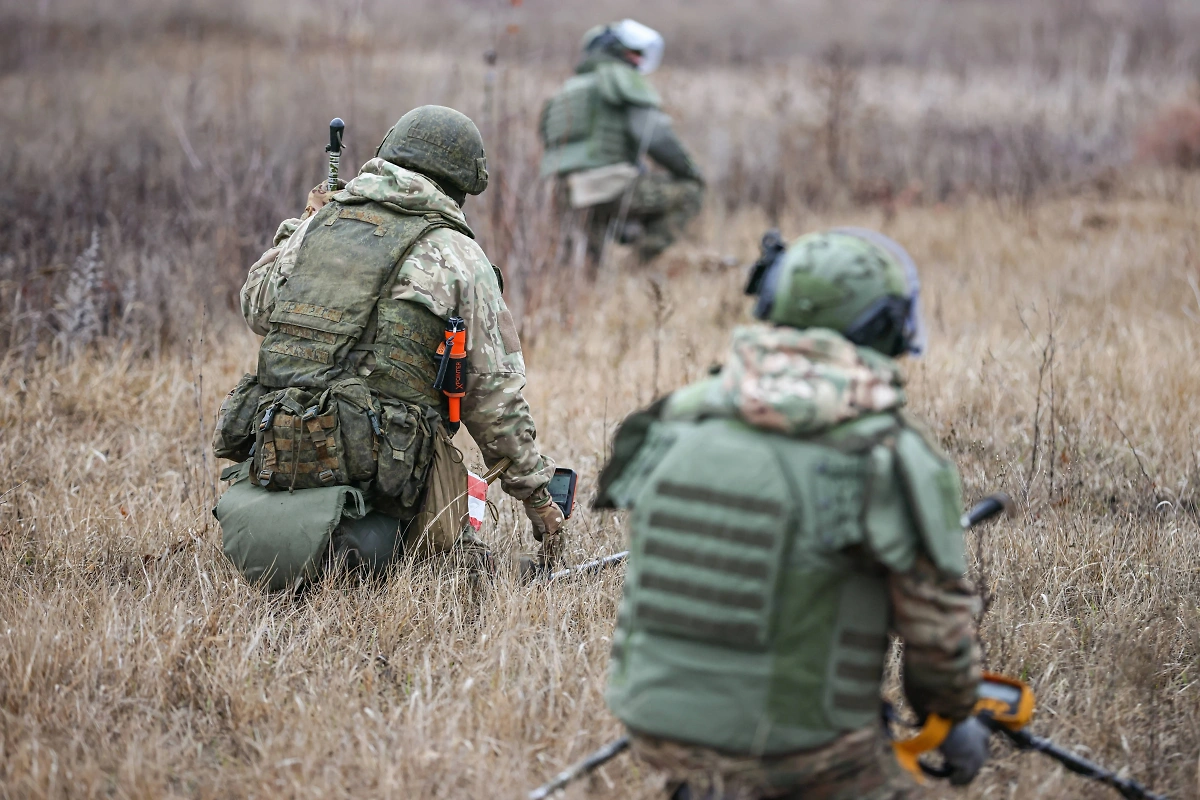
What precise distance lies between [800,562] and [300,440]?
5.17 feet

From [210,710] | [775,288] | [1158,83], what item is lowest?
[210,710]

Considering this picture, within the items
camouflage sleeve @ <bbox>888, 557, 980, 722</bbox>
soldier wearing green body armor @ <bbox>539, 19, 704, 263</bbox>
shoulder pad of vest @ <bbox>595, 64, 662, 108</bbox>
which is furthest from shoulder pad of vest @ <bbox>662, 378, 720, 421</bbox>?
shoulder pad of vest @ <bbox>595, 64, 662, 108</bbox>

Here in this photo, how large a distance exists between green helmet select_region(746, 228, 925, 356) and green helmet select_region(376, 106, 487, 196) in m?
1.42

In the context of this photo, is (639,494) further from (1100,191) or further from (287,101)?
(287,101)

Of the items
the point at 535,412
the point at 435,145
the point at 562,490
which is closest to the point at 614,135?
the point at 535,412

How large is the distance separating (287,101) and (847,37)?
1266 cm

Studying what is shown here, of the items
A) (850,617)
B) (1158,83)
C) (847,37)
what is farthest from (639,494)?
(847,37)

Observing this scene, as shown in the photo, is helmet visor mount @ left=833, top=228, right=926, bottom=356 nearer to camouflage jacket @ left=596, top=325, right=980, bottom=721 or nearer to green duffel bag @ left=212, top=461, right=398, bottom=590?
camouflage jacket @ left=596, top=325, right=980, bottom=721

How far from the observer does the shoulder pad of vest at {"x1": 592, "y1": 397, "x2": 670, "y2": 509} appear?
193 centimetres

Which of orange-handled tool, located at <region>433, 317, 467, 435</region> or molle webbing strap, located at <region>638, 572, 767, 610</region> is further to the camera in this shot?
orange-handled tool, located at <region>433, 317, 467, 435</region>

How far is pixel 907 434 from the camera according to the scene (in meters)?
1.72

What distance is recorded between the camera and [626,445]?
1942 mm

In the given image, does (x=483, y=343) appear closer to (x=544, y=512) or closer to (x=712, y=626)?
(x=544, y=512)

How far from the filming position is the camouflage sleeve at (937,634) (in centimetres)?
171
